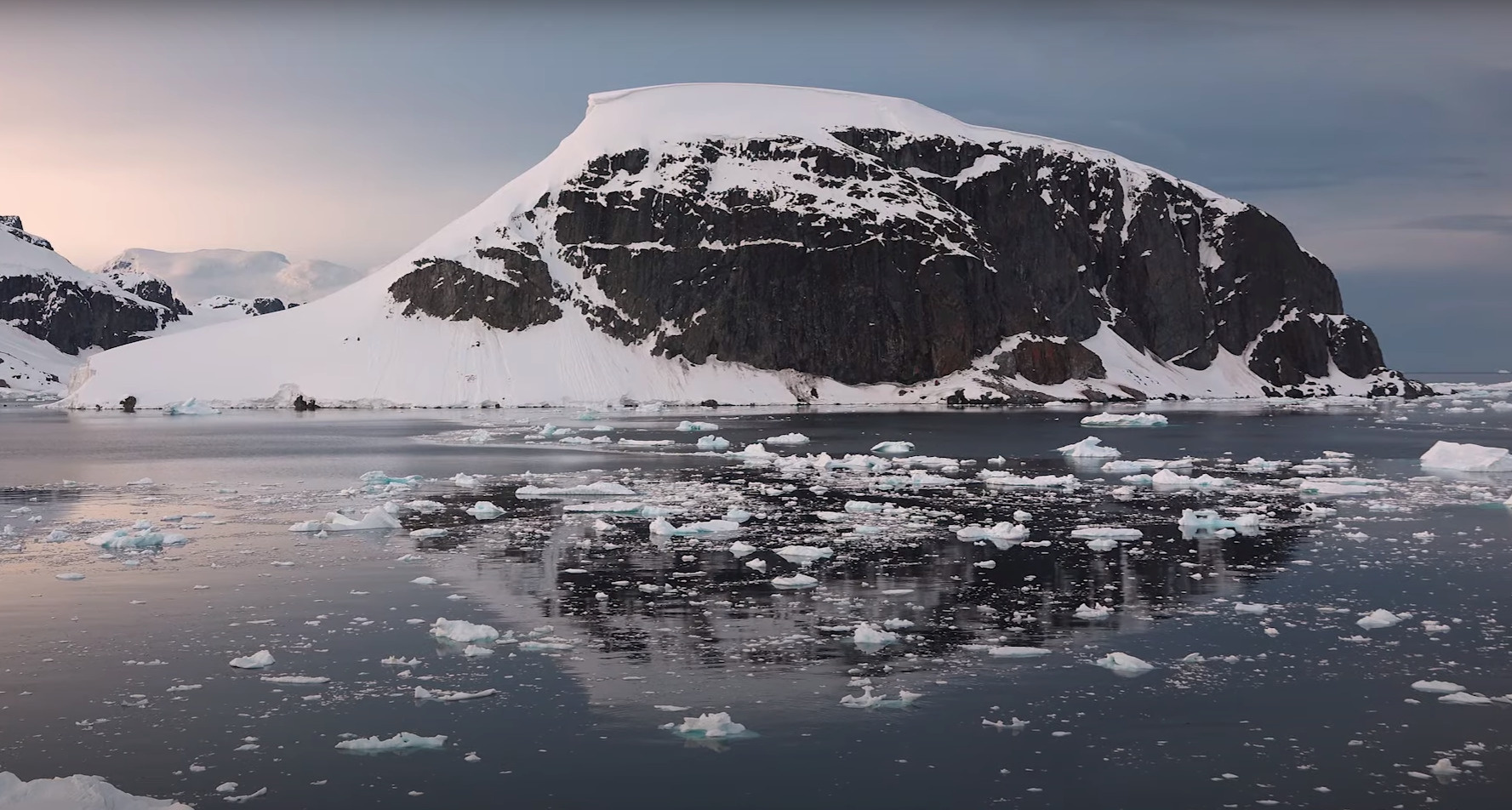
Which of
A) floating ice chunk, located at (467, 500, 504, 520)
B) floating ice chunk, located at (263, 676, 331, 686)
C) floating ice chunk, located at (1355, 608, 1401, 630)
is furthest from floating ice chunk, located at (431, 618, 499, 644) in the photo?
floating ice chunk, located at (467, 500, 504, 520)

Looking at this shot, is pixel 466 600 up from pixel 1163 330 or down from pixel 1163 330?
down

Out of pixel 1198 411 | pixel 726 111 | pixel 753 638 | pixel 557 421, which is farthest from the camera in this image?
pixel 726 111

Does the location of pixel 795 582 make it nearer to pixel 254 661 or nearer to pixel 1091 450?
pixel 254 661

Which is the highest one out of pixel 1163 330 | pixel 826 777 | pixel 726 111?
pixel 726 111

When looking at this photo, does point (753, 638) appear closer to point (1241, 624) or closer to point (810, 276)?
point (1241, 624)

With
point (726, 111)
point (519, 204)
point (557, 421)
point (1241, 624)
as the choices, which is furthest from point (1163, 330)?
point (1241, 624)

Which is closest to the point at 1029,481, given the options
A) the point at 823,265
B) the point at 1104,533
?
the point at 1104,533
